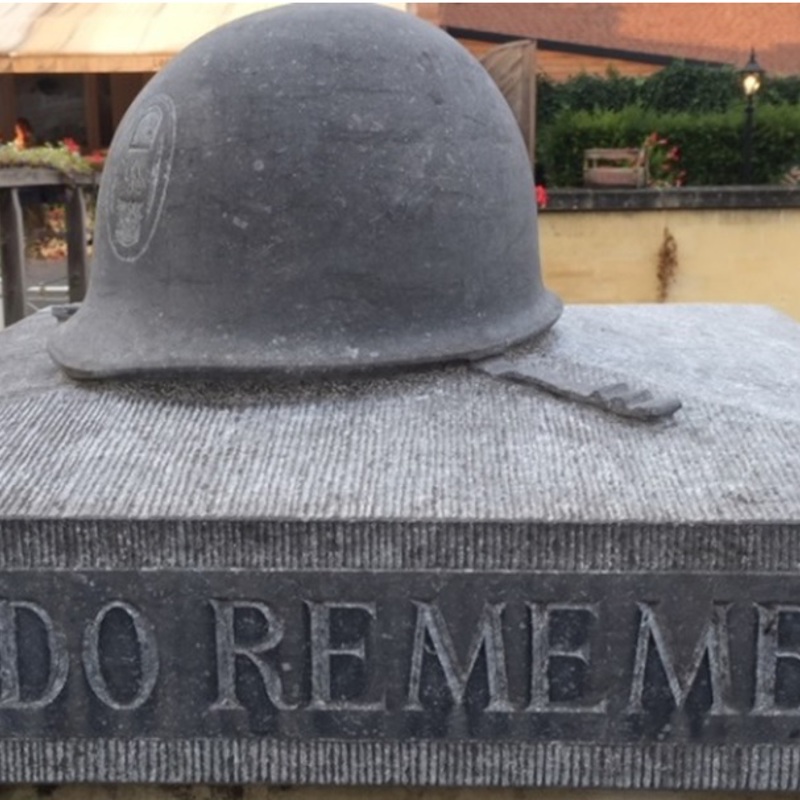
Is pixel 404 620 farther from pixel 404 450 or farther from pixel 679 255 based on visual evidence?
pixel 679 255

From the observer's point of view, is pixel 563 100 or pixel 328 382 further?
pixel 563 100

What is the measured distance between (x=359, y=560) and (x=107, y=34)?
29.8ft

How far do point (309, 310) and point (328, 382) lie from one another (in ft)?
0.45

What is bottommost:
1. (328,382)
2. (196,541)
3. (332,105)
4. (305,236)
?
(196,541)

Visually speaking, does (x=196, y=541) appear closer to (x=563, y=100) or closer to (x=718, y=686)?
(x=718, y=686)

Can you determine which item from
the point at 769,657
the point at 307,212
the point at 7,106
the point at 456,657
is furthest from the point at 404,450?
the point at 7,106

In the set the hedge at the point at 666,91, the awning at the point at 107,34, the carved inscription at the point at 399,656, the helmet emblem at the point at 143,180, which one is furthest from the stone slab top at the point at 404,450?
the hedge at the point at 666,91

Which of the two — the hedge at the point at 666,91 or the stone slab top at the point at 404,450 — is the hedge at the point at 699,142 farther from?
the stone slab top at the point at 404,450

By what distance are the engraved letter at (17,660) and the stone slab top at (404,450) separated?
0.53ft

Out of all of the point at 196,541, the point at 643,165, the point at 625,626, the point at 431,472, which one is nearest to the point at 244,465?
the point at 196,541

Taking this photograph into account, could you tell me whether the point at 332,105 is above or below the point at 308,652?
above

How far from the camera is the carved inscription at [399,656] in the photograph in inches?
70.3

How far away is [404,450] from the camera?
6.43ft

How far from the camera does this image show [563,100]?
511 inches
